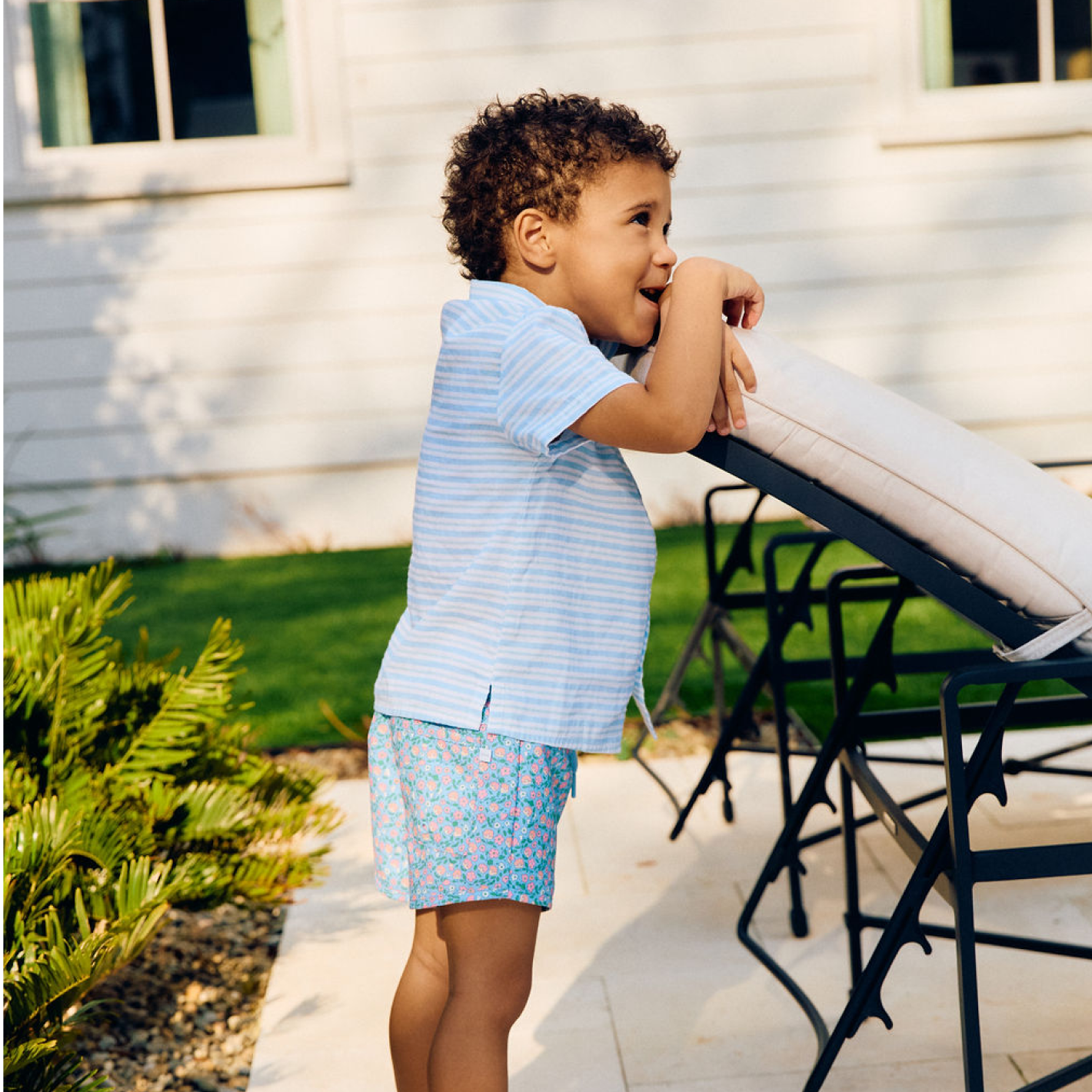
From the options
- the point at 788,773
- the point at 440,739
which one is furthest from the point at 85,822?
the point at 788,773

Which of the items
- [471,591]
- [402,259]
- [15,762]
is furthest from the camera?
[402,259]

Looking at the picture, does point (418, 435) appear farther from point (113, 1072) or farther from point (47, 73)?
point (113, 1072)

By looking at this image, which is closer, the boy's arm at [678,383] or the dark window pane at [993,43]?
the boy's arm at [678,383]

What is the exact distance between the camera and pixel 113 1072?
96.5 inches

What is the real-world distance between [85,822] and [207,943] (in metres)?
0.62

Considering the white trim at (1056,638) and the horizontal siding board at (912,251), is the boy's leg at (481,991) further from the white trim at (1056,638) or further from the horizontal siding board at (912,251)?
the horizontal siding board at (912,251)

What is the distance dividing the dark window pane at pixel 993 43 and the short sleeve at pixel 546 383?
5.91 metres

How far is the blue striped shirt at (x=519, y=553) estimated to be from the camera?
5.47ft

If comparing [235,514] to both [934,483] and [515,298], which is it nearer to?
[515,298]

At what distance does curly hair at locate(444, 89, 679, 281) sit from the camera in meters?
1.70

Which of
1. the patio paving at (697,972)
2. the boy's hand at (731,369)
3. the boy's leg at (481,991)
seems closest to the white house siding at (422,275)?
the patio paving at (697,972)

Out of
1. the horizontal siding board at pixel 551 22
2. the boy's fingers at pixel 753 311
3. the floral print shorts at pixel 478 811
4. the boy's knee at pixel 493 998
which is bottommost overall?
the boy's knee at pixel 493 998

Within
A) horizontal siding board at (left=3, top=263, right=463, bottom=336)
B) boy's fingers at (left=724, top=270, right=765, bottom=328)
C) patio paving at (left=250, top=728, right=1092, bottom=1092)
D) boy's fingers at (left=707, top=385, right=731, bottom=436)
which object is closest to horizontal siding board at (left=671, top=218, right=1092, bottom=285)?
horizontal siding board at (left=3, top=263, right=463, bottom=336)

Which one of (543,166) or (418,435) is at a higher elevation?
(543,166)
